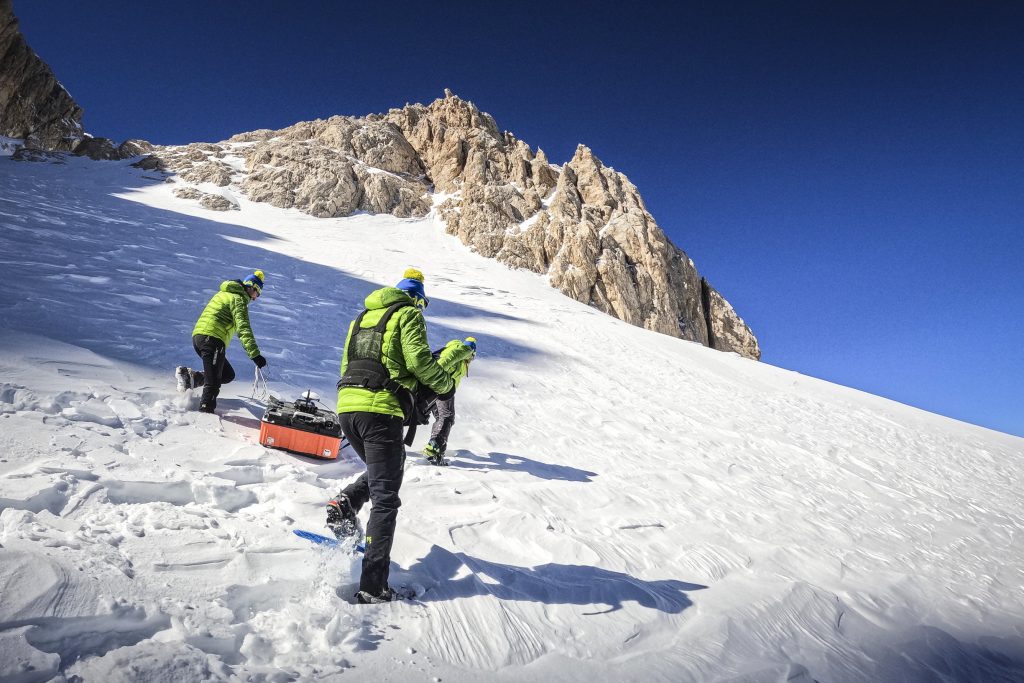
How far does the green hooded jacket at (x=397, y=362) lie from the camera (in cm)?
328

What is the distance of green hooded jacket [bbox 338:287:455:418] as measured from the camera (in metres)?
3.28

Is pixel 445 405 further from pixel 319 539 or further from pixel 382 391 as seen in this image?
pixel 382 391

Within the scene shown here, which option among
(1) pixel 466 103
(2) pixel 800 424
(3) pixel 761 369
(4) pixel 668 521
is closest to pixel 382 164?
(1) pixel 466 103

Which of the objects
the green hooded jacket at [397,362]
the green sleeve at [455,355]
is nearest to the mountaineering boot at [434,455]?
the green sleeve at [455,355]

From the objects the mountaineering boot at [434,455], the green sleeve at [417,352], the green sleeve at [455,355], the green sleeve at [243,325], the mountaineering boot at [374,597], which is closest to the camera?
the mountaineering boot at [374,597]

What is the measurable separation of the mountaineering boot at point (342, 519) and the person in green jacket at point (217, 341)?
2975 mm

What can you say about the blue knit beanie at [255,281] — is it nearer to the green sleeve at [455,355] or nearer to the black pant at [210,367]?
the black pant at [210,367]

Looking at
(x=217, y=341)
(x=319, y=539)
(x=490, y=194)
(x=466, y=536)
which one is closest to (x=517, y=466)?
(x=466, y=536)

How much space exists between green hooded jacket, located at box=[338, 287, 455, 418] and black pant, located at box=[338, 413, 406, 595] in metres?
0.07

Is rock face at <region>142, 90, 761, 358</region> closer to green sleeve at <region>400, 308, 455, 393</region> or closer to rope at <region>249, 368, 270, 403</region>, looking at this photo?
rope at <region>249, 368, 270, 403</region>

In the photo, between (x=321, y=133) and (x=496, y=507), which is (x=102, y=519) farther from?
(x=321, y=133)

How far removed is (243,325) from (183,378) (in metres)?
0.91

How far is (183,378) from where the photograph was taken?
5.72 meters

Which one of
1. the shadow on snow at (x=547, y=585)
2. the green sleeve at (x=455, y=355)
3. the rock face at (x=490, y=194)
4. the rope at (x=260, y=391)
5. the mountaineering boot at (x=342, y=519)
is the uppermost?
the rock face at (x=490, y=194)
